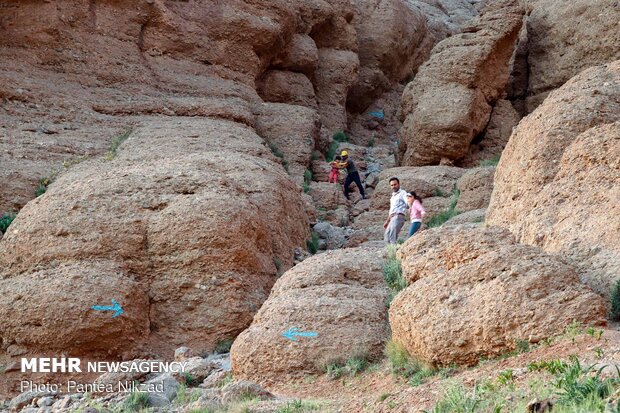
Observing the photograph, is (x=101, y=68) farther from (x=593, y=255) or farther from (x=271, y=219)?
(x=593, y=255)

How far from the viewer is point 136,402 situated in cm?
970

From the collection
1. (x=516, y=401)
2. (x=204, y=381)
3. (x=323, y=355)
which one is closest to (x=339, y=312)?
(x=323, y=355)

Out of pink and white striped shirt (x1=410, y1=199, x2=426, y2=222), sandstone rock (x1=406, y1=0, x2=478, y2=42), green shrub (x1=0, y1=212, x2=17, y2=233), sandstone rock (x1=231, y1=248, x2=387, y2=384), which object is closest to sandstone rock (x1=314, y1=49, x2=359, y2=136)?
sandstone rock (x1=406, y1=0, x2=478, y2=42)

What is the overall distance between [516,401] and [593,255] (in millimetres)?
3348

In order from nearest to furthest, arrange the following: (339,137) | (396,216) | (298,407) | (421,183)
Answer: (298,407) < (396,216) < (421,183) < (339,137)

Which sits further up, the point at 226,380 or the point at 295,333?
the point at 295,333

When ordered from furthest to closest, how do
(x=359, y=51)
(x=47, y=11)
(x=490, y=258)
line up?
(x=359, y=51)
(x=47, y=11)
(x=490, y=258)

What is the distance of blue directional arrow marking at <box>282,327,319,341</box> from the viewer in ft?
36.0

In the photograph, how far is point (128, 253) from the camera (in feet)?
49.8

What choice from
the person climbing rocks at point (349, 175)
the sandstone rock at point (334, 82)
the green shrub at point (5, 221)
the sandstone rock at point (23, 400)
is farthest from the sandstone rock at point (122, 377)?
the sandstone rock at point (334, 82)

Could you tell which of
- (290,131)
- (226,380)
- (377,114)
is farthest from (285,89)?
(226,380)

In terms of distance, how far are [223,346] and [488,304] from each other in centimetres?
638

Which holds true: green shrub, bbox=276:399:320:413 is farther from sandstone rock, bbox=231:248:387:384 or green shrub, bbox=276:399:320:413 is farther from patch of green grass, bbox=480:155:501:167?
patch of green grass, bbox=480:155:501:167

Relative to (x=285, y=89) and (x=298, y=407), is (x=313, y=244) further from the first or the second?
(x=285, y=89)
